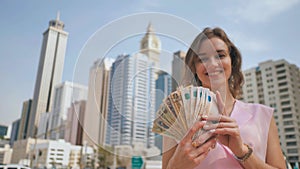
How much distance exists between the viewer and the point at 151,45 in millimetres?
879

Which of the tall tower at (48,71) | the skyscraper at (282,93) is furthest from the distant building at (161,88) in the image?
the tall tower at (48,71)

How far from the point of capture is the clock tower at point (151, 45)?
82 centimetres

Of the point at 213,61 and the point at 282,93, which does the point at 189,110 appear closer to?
the point at 213,61

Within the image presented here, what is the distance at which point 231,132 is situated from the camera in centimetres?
64

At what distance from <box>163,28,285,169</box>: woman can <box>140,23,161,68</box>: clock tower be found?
0.12 metres

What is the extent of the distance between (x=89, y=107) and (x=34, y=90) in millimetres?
86115

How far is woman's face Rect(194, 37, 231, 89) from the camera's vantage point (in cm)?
74

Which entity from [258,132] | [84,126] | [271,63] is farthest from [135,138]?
[271,63]

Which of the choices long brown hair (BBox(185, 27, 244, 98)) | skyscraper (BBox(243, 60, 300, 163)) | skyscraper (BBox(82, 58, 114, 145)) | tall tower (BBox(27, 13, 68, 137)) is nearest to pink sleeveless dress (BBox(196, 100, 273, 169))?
long brown hair (BBox(185, 27, 244, 98))

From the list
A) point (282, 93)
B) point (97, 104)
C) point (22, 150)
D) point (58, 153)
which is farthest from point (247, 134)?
point (22, 150)

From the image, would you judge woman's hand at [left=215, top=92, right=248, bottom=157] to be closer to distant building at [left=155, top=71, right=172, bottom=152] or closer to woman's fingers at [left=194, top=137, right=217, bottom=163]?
woman's fingers at [left=194, top=137, right=217, bottom=163]

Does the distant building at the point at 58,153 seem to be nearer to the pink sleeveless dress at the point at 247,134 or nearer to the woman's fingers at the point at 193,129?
the pink sleeveless dress at the point at 247,134

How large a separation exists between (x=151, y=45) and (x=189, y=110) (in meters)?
0.36

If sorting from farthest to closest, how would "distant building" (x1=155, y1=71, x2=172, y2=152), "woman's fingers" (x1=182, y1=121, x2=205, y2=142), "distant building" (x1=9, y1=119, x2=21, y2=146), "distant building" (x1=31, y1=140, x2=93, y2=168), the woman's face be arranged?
1. "distant building" (x1=9, y1=119, x2=21, y2=146)
2. "distant building" (x1=31, y1=140, x2=93, y2=168)
3. "distant building" (x1=155, y1=71, x2=172, y2=152)
4. the woman's face
5. "woman's fingers" (x1=182, y1=121, x2=205, y2=142)
